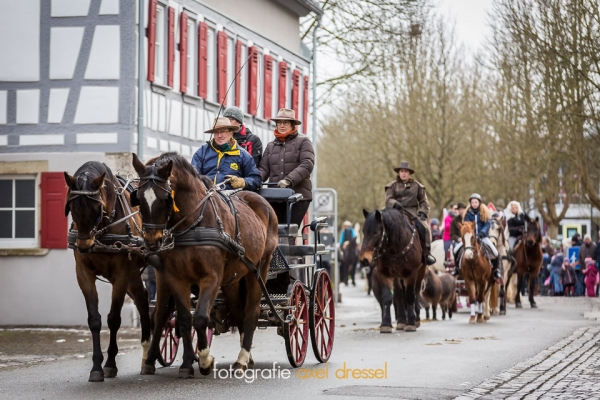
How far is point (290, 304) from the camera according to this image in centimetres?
1226

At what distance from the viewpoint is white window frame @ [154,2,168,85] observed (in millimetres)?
22328

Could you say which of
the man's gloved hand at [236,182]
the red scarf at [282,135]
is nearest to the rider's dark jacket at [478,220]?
the red scarf at [282,135]

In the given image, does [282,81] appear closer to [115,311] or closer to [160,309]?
[115,311]

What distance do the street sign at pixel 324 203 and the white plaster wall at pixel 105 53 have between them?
1047 centimetres

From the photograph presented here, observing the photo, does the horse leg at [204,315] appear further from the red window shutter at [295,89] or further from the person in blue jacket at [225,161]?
the red window shutter at [295,89]

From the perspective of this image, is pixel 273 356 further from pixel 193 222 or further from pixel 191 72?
pixel 191 72

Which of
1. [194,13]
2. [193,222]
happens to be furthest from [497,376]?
[194,13]

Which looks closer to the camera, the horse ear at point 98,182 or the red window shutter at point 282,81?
the horse ear at point 98,182

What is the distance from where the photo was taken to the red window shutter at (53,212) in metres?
20.4

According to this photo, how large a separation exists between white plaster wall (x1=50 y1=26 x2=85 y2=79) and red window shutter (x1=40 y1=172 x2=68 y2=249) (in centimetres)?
173

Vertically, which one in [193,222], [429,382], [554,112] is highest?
[554,112]

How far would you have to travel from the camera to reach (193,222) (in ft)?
34.8

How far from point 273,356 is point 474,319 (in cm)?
801

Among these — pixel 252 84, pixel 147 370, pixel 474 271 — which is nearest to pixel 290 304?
pixel 147 370
